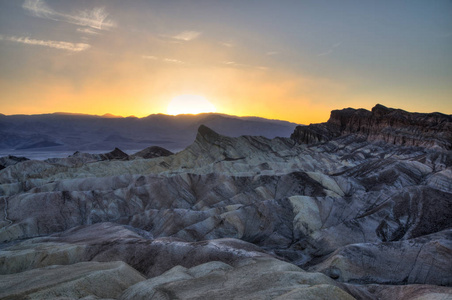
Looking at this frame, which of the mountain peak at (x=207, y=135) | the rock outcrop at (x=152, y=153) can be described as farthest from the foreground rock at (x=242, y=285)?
the rock outcrop at (x=152, y=153)

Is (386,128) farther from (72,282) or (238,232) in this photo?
(72,282)

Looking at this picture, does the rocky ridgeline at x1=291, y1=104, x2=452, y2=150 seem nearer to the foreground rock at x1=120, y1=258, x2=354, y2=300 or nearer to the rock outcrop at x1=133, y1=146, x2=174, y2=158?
the rock outcrop at x1=133, y1=146, x2=174, y2=158

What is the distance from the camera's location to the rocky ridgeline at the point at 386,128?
206 ft

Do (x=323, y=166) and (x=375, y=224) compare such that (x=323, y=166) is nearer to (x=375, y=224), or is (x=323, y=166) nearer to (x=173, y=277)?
(x=375, y=224)

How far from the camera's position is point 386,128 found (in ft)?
243

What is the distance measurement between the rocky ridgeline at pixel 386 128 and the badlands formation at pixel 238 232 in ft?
2.52

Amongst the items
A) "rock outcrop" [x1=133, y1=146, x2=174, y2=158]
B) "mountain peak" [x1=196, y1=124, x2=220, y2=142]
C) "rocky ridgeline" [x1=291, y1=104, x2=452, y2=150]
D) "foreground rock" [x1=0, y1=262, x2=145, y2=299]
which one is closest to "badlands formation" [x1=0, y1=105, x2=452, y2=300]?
"foreground rock" [x1=0, y1=262, x2=145, y2=299]

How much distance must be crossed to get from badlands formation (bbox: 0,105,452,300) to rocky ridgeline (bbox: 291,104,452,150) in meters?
0.77

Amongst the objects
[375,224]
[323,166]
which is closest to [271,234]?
[375,224]

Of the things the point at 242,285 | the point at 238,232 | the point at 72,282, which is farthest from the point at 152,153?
the point at 242,285

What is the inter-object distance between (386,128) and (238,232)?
58.7 m

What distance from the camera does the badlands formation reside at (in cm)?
1598

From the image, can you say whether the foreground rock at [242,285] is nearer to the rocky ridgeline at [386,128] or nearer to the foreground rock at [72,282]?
the foreground rock at [72,282]

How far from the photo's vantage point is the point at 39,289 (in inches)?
603
